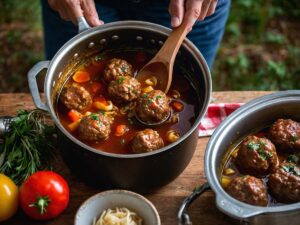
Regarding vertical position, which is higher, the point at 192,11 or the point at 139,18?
the point at 192,11

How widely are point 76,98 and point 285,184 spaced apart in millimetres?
1114

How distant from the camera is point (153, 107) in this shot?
8.59 ft

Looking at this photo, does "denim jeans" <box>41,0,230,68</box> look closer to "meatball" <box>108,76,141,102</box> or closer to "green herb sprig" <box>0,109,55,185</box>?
"meatball" <box>108,76,141,102</box>

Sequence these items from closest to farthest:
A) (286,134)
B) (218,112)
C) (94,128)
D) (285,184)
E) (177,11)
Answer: (285,184), (94,128), (286,134), (177,11), (218,112)

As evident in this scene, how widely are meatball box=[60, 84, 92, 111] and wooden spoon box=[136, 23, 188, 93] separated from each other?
33cm

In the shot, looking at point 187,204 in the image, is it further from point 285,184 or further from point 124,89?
point 124,89

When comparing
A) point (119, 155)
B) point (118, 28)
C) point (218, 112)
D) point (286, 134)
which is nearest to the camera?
point (119, 155)

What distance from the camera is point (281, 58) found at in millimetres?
5238

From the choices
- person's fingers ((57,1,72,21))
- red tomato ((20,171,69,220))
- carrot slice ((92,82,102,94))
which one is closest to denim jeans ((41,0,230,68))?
person's fingers ((57,1,72,21))

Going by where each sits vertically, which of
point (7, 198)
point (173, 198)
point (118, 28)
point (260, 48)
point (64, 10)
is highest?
point (64, 10)

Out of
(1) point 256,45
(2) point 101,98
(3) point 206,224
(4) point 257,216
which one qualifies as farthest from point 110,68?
(1) point 256,45

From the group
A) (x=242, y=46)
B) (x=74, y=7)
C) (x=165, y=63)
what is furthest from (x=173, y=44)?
(x=242, y=46)

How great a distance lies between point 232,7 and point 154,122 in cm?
316

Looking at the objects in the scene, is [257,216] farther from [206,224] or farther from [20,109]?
[20,109]
